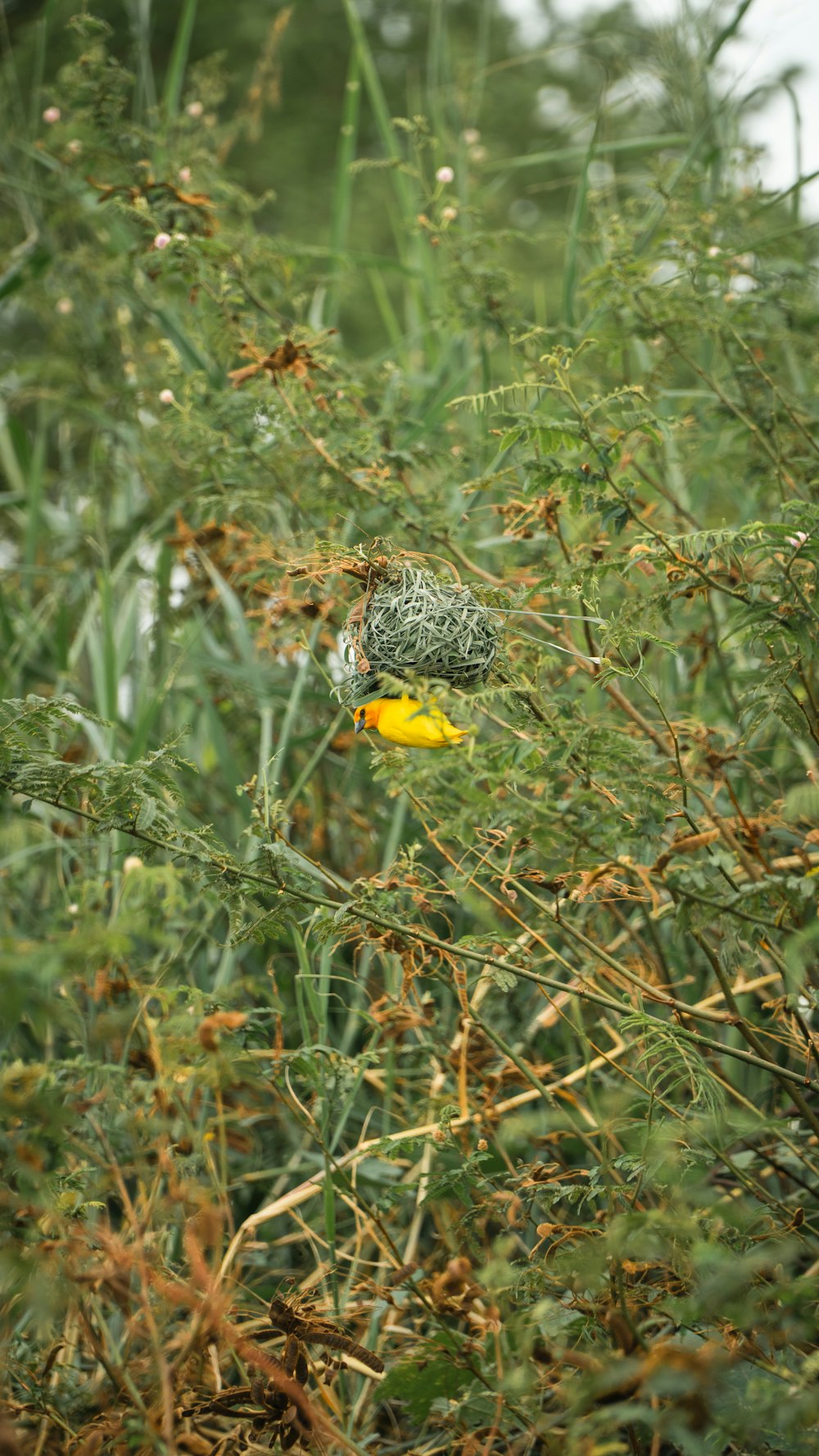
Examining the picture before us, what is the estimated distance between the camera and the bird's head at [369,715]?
3.45 feet

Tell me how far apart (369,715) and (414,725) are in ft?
0.29

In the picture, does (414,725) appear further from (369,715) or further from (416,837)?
(416,837)

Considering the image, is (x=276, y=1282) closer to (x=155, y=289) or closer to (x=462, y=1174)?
(x=462, y=1174)

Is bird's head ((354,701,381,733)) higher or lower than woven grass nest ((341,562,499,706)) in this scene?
lower

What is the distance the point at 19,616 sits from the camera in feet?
9.07

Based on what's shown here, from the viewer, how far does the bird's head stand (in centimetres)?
105

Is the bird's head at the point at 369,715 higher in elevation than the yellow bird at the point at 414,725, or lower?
lower

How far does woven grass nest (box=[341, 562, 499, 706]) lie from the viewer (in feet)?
3.67

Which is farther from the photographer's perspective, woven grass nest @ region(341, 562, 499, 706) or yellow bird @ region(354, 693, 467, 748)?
woven grass nest @ region(341, 562, 499, 706)

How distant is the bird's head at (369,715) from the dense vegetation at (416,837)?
0.06 m

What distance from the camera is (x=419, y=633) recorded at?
1.12m

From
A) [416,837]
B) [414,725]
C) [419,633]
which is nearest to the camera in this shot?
[414,725]

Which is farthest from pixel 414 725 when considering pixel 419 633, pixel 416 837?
pixel 416 837

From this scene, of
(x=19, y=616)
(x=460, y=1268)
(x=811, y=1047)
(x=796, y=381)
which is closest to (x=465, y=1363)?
(x=460, y=1268)
